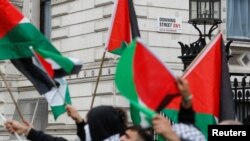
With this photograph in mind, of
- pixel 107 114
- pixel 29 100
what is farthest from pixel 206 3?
pixel 29 100

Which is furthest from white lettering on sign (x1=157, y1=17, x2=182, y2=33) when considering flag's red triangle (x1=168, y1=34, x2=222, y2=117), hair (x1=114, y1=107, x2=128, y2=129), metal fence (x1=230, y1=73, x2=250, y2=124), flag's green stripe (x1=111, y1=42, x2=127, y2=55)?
hair (x1=114, y1=107, x2=128, y2=129)

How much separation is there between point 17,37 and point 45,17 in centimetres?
1013


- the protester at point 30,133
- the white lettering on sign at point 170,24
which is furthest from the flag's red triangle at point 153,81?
the white lettering on sign at point 170,24

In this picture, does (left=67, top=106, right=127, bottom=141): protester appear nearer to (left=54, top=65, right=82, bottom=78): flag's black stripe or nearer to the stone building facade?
(left=54, top=65, right=82, bottom=78): flag's black stripe

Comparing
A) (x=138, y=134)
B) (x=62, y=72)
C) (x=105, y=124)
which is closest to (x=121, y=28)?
(x=62, y=72)

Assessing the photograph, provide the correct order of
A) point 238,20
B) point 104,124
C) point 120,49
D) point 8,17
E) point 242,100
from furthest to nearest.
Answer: point 238,20, point 242,100, point 120,49, point 8,17, point 104,124

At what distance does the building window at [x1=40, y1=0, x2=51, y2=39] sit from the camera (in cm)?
1780

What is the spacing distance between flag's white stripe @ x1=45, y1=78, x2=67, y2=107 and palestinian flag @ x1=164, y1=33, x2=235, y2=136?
4.08ft

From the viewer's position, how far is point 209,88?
248 inches

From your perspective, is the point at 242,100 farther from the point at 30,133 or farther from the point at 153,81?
the point at 153,81

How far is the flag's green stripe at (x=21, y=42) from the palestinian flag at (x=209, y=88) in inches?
71.9

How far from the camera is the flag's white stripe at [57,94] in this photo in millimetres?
7129

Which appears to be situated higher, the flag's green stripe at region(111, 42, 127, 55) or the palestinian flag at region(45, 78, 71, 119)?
the flag's green stripe at region(111, 42, 127, 55)

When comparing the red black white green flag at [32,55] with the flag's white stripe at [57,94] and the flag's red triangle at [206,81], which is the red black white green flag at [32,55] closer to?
the flag's white stripe at [57,94]
